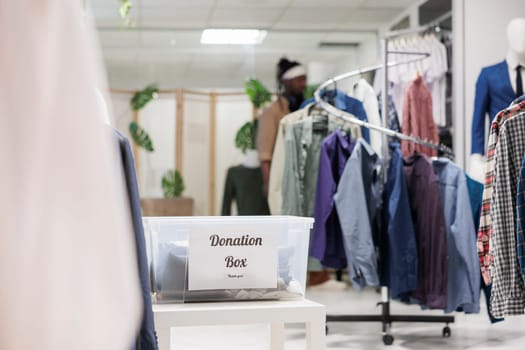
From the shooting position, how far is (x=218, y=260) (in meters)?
1.96

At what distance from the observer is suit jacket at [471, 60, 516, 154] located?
521 cm

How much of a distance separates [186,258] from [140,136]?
13.8 ft

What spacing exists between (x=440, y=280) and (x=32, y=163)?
3.60 meters

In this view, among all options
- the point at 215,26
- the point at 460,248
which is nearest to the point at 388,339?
the point at 460,248

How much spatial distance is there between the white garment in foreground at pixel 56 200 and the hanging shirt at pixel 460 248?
353 cm

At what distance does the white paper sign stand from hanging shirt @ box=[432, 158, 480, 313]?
2215 mm

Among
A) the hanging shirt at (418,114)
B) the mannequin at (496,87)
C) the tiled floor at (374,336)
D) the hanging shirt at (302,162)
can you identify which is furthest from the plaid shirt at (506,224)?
the hanging shirt at (418,114)

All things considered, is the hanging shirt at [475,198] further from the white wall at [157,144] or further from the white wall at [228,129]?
the white wall at [157,144]

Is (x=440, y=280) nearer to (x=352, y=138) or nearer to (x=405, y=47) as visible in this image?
(x=352, y=138)

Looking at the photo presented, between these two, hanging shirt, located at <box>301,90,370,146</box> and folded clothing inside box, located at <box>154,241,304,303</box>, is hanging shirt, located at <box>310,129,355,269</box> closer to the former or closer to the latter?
hanging shirt, located at <box>301,90,370,146</box>

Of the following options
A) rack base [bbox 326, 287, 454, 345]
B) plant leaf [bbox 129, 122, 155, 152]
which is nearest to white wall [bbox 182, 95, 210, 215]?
plant leaf [bbox 129, 122, 155, 152]

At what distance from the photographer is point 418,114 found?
202 inches

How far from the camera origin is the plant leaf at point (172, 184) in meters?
6.13

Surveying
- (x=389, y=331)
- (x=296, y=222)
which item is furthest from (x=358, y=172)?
(x=296, y=222)
